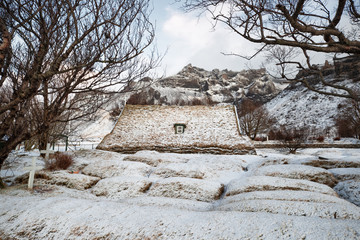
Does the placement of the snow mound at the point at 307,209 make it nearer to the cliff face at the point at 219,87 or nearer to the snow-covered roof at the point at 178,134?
the snow-covered roof at the point at 178,134

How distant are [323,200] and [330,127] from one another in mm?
38784

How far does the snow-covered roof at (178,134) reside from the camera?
1296cm

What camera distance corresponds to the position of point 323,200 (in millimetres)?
3002

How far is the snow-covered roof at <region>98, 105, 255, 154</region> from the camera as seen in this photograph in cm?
1296

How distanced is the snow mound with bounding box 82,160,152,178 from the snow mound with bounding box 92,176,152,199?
1.05 m

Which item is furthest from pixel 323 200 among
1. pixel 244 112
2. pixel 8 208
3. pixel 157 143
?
pixel 244 112

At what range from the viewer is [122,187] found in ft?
15.8

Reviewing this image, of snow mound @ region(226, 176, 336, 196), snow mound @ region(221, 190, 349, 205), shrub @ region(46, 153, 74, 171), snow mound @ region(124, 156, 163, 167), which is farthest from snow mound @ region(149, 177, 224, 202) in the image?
shrub @ region(46, 153, 74, 171)

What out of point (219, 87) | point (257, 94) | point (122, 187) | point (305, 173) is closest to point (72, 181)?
point (122, 187)

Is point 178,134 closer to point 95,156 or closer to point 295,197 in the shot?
point 95,156

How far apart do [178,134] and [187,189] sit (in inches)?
379

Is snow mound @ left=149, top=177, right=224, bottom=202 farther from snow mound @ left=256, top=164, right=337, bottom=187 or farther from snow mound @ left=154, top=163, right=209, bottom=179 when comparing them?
snow mound @ left=256, top=164, right=337, bottom=187

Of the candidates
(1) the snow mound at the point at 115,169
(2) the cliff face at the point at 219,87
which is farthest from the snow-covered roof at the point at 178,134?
(2) the cliff face at the point at 219,87

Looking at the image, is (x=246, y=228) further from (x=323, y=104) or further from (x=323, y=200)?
(x=323, y=104)
